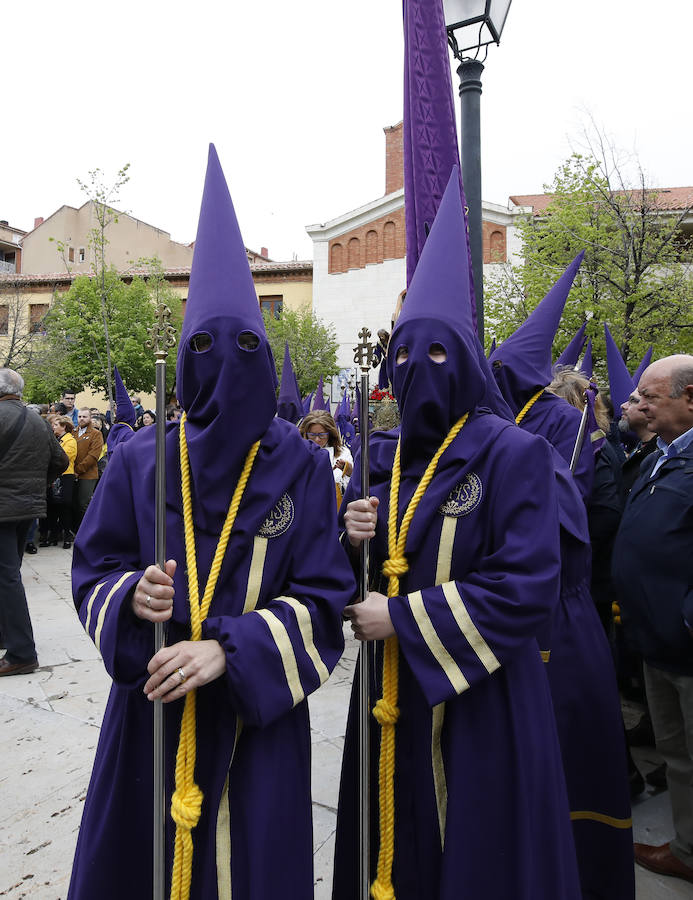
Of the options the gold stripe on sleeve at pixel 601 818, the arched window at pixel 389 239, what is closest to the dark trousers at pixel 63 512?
the gold stripe on sleeve at pixel 601 818

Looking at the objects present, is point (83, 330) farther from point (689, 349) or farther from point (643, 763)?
point (643, 763)

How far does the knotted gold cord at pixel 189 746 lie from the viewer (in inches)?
69.7

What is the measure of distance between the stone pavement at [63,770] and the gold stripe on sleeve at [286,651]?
1.50m

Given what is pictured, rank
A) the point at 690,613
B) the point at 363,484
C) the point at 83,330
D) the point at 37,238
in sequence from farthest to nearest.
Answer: the point at 37,238
the point at 83,330
the point at 690,613
the point at 363,484

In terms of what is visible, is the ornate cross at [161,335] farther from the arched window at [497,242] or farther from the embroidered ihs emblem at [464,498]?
the arched window at [497,242]

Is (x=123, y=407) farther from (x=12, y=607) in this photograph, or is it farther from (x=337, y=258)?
(x=337, y=258)

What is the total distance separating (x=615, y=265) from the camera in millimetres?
12922

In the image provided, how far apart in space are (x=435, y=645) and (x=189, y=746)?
73cm

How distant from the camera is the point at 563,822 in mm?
2025

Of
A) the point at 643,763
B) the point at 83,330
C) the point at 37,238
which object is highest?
the point at 37,238

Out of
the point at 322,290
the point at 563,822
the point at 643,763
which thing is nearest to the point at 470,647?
the point at 563,822

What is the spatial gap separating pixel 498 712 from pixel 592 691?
0.99 m

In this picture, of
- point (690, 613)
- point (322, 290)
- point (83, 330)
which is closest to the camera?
point (690, 613)

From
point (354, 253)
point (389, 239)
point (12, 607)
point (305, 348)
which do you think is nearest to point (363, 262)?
point (354, 253)
